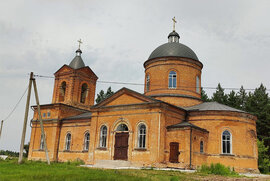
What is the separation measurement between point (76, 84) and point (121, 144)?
10.9 metres

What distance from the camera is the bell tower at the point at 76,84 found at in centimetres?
3105

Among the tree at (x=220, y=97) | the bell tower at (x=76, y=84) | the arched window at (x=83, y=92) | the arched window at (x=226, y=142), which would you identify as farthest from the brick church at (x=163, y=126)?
the tree at (x=220, y=97)

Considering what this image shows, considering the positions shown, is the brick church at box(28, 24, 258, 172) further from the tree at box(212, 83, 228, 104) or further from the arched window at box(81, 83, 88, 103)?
the tree at box(212, 83, 228, 104)

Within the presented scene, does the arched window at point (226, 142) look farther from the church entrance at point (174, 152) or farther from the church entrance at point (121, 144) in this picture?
the church entrance at point (121, 144)

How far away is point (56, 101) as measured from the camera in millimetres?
31656

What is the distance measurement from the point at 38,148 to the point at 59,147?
2.66 meters

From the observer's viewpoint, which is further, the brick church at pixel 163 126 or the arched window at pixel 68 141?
the arched window at pixel 68 141

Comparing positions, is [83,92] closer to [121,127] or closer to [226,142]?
[121,127]

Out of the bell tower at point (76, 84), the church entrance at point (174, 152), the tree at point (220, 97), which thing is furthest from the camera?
the tree at point (220, 97)

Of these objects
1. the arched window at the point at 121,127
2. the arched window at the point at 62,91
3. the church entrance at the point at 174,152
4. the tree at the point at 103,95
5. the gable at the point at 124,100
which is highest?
the tree at the point at 103,95

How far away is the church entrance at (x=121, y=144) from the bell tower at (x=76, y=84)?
938 cm

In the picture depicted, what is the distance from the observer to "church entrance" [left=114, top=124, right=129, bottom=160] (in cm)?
2255

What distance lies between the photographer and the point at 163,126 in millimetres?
21562

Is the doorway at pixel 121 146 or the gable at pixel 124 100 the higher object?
the gable at pixel 124 100
